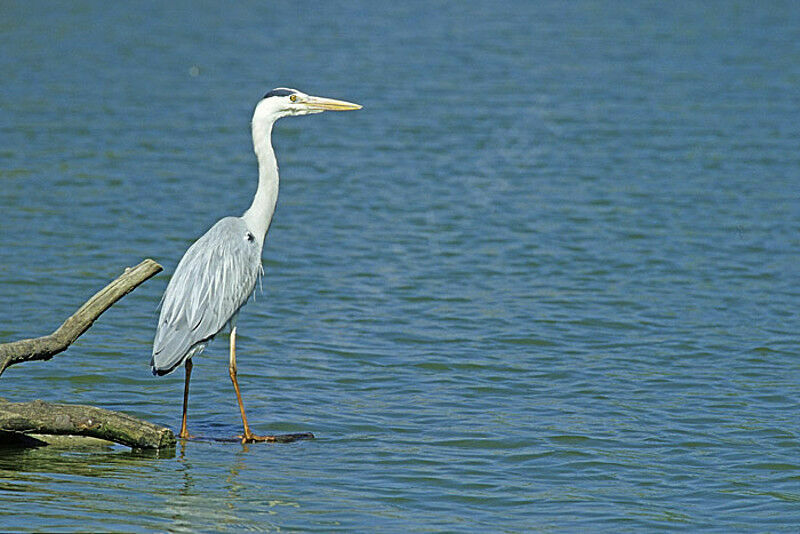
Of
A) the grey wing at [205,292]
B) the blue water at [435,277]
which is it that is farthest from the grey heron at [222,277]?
the blue water at [435,277]

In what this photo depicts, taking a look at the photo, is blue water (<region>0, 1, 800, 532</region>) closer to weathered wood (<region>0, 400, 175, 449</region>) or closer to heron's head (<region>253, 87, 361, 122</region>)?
weathered wood (<region>0, 400, 175, 449</region>)

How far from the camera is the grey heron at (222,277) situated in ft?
28.2

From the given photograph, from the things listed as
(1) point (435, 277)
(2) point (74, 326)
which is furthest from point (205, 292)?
(1) point (435, 277)

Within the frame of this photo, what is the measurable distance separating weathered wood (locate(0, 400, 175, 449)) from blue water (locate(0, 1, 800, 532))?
18 centimetres

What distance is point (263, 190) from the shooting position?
9.38 metres

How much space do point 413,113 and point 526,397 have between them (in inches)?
489

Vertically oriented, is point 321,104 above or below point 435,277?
above

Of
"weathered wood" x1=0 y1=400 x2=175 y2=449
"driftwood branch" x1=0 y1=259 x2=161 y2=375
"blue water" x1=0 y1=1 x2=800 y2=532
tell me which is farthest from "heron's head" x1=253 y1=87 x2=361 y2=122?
"weathered wood" x1=0 y1=400 x2=175 y2=449

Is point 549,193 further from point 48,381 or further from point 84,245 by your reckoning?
point 48,381

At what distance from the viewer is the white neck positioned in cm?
936

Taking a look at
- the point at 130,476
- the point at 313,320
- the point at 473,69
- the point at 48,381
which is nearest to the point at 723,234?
the point at 313,320

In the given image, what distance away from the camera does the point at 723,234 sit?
1489 cm

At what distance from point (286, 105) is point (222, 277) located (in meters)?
1.42

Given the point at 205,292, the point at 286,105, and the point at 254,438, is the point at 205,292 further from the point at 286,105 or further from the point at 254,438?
the point at 286,105
